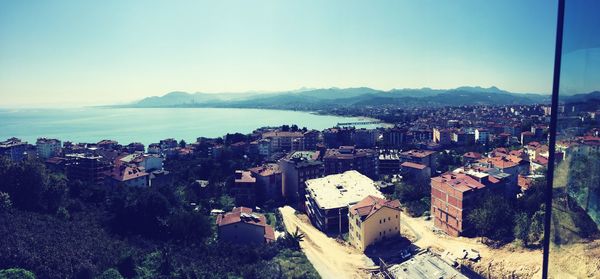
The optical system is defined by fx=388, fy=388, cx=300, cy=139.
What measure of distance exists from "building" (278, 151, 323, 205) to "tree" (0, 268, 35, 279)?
9.03 m

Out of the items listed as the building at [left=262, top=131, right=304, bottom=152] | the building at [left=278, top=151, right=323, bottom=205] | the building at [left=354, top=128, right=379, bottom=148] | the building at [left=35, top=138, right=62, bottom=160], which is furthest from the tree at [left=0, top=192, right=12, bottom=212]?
the building at [left=354, top=128, right=379, bottom=148]

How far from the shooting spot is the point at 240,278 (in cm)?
754

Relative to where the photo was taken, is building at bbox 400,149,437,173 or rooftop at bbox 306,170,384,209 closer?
rooftop at bbox 306,170,384,209

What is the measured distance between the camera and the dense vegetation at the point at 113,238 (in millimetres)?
7457

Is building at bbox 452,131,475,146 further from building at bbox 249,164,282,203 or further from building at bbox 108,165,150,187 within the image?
building at bbox 108,165,150,187

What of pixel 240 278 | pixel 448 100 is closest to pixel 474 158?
pixel 240 278

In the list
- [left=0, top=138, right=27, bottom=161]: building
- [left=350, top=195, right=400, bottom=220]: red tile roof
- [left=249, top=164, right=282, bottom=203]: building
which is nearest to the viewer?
[left=350, top=195, right=400, bottom=220]: red tile roof

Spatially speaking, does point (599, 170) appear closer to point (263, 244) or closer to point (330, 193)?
point (263, 244)

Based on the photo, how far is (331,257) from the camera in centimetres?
985

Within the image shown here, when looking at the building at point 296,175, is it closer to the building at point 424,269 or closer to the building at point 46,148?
the building at point 424,269

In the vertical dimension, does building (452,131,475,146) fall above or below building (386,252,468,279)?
above

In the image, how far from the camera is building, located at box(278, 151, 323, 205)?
14.7 m

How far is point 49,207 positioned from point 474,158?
17029 millimetres

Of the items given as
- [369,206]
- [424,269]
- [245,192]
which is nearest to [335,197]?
[369,206]
